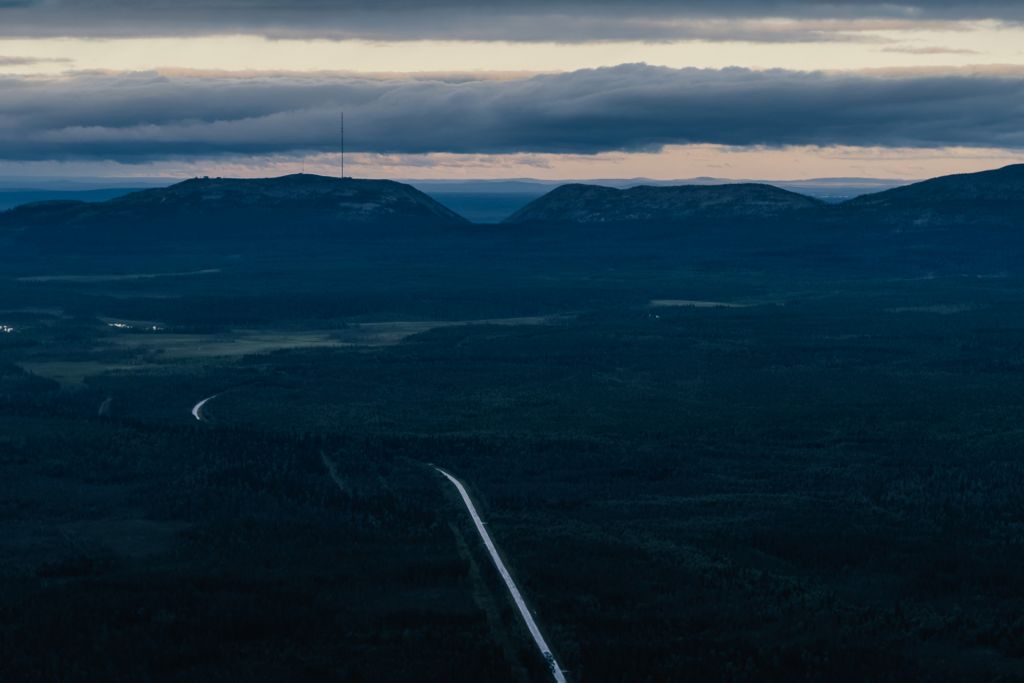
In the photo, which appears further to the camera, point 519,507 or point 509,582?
point 519,507

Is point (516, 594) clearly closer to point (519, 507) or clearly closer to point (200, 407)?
point (519, 507)

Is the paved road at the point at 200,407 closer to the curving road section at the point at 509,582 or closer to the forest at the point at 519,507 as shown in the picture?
the forest at the point at 519,507

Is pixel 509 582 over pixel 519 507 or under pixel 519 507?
over

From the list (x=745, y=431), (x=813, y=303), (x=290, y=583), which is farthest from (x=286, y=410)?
(x=813, y=303)

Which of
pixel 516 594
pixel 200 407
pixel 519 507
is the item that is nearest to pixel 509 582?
pixel 516 594

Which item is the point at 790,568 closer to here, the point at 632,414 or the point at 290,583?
the point at 290,583

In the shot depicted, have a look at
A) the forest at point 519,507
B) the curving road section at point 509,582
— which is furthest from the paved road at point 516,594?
the forest at point 519,507

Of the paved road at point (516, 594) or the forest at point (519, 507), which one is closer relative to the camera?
the paved road at point (516, 594)
